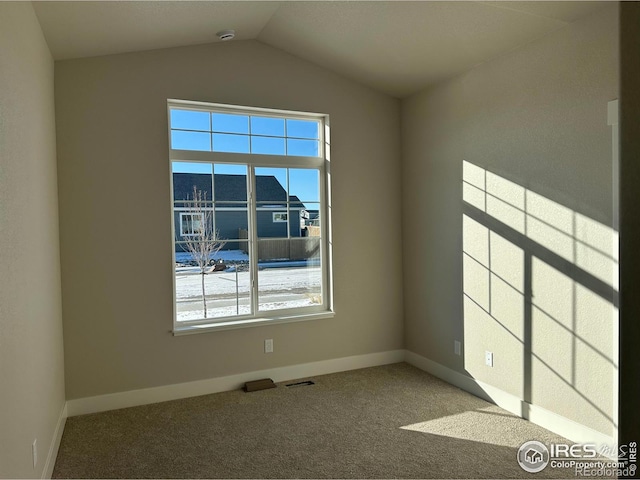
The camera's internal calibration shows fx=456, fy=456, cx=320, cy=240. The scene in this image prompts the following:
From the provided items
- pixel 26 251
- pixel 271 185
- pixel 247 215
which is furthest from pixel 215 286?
pixel 26 251

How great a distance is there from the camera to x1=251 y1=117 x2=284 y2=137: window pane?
163 inches

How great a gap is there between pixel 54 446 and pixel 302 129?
3132 millimetres

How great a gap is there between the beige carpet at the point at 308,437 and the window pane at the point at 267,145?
211 centimetres

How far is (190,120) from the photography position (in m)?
3.89

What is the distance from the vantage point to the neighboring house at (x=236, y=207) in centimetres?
389

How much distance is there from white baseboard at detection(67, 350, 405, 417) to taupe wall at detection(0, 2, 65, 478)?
31 centimetres

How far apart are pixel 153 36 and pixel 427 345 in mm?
3491

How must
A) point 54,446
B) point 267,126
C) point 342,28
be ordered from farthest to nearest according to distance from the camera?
point 267,126 < point 342,28 < point 54,446

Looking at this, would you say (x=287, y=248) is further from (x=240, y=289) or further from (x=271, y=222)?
(x=240, y=289)

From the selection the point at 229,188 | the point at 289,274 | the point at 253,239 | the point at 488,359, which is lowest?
the point at 488,359

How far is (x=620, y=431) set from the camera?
455mm

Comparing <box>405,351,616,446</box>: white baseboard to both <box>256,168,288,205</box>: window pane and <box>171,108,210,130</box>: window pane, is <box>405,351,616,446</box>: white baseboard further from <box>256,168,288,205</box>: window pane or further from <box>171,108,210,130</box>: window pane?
<box>171,108,210,130</box>: window pane

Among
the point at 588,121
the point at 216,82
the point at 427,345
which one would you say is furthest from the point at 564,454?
the point at 216,82

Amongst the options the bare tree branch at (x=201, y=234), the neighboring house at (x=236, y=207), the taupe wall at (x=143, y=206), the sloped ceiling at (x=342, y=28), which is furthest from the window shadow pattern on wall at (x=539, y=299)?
the bare tree branch at (x=201, y=234)
